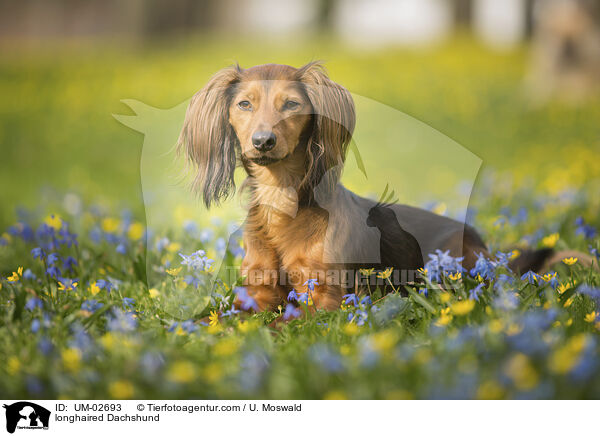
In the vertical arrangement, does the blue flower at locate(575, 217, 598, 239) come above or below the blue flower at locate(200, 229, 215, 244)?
above

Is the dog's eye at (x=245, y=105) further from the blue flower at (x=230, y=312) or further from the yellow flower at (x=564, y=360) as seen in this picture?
the yellow flower at (x=564, y=360)

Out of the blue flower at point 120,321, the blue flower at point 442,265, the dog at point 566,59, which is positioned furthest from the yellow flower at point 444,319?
the dog at point 566,59

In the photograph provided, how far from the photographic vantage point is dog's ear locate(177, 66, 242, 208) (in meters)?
2.56

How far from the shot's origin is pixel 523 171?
565 centimetres

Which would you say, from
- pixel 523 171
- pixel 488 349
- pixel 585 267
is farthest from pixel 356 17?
pixel 488 349

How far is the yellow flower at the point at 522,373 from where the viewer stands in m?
1.74

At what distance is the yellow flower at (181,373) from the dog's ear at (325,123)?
3.17ft

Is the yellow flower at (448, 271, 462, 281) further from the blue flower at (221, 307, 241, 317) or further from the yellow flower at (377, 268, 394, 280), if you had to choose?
the blue flower at (221, 307, 241, 317)

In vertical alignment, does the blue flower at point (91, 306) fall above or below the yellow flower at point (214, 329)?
above

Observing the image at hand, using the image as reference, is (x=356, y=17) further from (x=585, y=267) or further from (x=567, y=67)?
(x=585, y=267)

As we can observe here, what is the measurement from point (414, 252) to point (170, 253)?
3.88 feet

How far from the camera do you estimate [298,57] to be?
3.85 metres
